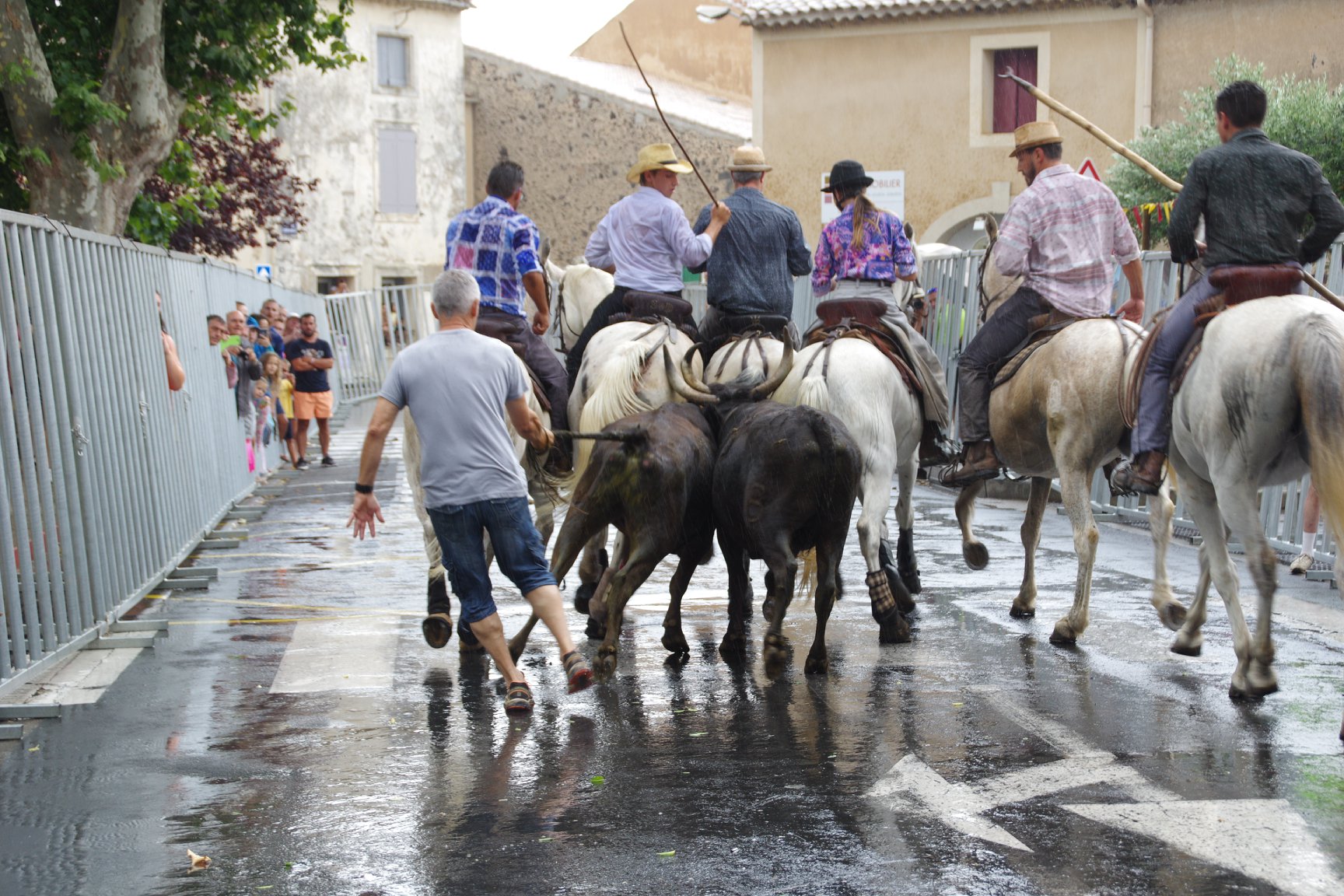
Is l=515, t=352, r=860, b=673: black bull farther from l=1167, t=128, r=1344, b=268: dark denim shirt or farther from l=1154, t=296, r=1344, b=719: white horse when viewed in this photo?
l=1167, t=128, r=1344, b=268: dark denim shirt

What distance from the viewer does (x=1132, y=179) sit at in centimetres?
3130

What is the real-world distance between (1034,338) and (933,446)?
1.15m

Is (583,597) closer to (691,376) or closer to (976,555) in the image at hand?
(691,376)

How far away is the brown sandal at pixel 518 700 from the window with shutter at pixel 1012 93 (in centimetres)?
3081

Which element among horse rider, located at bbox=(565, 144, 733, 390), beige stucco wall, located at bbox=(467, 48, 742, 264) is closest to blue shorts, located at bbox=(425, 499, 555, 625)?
horse rider, located at bbox=(565, 144, 733, 390)

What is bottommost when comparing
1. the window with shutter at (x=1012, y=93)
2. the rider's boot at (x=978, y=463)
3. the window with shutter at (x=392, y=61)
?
the rider's boot at (x=978, y=463)

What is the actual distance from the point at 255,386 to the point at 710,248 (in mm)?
10616

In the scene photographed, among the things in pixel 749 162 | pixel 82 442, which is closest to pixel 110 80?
pixel 82 442

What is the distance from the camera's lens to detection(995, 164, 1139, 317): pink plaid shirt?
9797 millimetres

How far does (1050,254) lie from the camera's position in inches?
387

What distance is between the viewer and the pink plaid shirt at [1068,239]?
9.80m

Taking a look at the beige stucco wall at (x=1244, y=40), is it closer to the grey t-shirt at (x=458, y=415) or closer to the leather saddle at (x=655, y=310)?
the leather saddle at (x=655, y=310)

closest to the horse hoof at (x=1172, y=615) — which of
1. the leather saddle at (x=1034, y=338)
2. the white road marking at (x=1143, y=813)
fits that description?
the leather saddle at (x=1034, y=338)

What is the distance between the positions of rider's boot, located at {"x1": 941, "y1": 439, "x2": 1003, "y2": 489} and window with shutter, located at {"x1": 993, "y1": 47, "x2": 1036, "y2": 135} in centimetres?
2738
